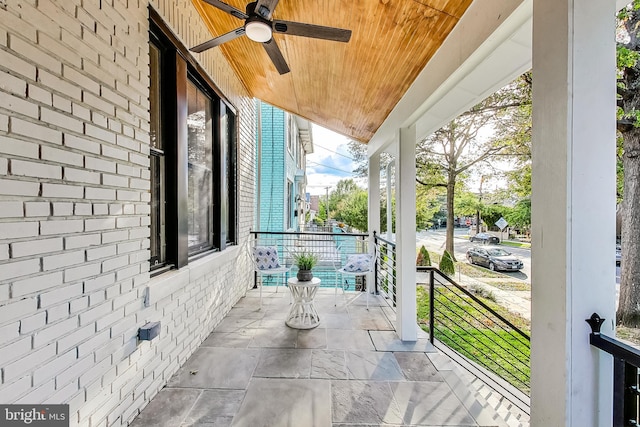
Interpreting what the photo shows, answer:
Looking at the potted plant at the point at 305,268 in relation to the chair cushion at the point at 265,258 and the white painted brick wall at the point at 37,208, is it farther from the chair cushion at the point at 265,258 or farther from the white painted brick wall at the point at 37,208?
the white painted brick wall at the point at 37,208

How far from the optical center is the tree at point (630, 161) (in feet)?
11.0

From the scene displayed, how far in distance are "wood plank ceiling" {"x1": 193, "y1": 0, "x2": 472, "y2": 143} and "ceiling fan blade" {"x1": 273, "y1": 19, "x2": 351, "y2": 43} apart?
0.28 meters

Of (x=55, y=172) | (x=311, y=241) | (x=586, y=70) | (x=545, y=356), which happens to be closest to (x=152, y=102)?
(x=55, y=172)

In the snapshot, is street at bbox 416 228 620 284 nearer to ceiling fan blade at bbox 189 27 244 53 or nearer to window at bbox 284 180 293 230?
window at bbox 284 180 293 230

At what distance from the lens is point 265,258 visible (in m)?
4.29

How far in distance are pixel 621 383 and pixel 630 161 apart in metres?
4.08

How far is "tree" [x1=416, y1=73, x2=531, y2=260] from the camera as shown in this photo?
8.01 metres

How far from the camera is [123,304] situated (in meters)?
1.75

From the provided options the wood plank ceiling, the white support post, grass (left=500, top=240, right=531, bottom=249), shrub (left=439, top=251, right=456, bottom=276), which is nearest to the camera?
the wood plank ceiling

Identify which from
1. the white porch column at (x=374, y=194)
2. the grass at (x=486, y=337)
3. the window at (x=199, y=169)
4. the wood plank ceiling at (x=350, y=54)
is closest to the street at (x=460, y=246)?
the grass at (x=486, y=337)

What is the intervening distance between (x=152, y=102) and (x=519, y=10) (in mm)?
2385

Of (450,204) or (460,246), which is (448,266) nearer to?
(450,204)

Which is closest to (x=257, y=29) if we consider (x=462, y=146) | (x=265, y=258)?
(x=265, y=258)

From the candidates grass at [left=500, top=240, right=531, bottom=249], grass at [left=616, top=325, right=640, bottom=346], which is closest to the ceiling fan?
grass at [left=616, top=325, right=640, bottom=346]
